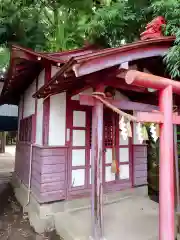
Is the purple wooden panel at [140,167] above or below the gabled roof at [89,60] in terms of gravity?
below

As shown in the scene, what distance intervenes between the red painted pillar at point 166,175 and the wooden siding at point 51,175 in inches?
105

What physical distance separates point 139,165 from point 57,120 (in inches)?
110

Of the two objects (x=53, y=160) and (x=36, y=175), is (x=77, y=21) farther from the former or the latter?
(x=36, y=175)

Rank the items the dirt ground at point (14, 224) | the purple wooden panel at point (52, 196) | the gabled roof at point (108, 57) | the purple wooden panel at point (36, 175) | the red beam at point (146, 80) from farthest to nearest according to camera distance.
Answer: the purple wooden panel at point (36, 175), the purple wooden panel at point (52, 196), the dirt ground at point (14, 224), the gabled roof at point (108, 57), the red beam at point (146, 80)

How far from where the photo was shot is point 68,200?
495 centimetres

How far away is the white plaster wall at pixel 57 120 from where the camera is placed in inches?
194

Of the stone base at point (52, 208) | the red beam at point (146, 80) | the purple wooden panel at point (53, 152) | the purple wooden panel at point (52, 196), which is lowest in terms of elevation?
the stone base at point (52, 208)

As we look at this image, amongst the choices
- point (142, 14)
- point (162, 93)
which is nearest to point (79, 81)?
point (162, 93)

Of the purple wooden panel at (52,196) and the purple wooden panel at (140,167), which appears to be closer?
the purple wooden panel at (52,196)

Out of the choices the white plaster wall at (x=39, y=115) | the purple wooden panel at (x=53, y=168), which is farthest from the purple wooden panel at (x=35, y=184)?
the white plaster wall at (x=39, y=115)

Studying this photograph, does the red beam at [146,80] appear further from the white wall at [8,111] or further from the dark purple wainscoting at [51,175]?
the white wall at [8,111]

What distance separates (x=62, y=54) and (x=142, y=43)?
238cm

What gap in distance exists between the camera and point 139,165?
20.4 ft

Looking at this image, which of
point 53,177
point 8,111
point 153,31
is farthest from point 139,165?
point 8,111
